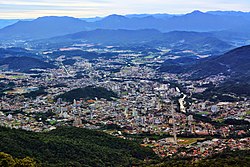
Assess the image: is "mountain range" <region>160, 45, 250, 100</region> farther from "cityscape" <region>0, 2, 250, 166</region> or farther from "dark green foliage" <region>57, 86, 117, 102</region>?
"dark green foliage" <region>57, 86, 117, 102</region>

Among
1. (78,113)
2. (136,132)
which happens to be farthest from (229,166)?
(78,113)

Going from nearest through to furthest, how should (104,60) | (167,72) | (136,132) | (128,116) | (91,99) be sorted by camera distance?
(136,132) < (128,116) < (91,99) < (167,72) < (104,60)

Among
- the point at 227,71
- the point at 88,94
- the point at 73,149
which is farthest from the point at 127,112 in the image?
the point at 227,71

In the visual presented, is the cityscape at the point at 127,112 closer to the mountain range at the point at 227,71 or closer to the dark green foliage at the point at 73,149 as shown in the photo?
the dark green foliage at the point at 73,149

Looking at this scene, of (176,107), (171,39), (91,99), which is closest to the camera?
(176,107)

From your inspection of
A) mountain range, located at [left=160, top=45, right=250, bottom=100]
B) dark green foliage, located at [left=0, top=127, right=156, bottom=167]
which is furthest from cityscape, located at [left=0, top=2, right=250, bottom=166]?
mountain range, located at [left=160, top=45, right=250, bottom=100]

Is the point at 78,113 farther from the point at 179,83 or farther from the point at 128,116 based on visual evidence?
the point at 179,83
